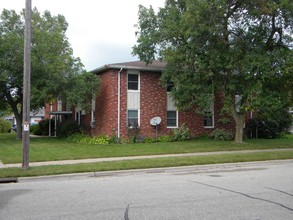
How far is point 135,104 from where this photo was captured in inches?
1024

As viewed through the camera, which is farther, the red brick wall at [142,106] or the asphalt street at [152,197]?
the red brick wall at [142,106]

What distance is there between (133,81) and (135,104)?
5.29 feet

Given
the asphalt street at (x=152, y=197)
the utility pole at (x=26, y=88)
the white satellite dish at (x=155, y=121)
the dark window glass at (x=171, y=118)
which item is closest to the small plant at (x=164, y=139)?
the white satellite dish at (x=155, y=121)

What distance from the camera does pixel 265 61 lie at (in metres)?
19.3

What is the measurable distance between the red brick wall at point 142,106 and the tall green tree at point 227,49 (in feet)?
9.25

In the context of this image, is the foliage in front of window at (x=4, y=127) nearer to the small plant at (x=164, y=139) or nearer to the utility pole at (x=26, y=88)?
the small plant at (x=164, y=139)

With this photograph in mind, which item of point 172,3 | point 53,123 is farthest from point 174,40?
point 53,123

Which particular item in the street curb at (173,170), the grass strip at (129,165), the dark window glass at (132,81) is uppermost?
the dark window glass at (132,81)

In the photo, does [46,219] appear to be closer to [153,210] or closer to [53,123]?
[153,210]

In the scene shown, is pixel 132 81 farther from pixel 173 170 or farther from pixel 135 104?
pixel 173 170

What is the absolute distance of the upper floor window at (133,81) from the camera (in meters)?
26.0

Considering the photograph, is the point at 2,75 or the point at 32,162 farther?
the point at 2,75

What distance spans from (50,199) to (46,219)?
1.73 m

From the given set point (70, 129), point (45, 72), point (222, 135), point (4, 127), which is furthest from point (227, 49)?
point (4, 127)
